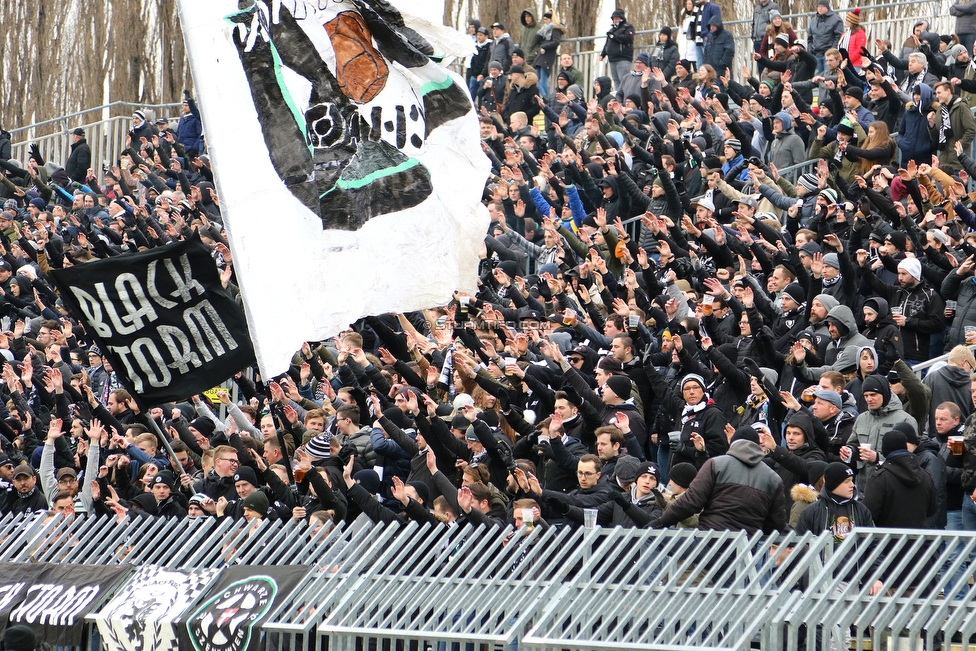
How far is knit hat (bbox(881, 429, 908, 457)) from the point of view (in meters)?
10.8

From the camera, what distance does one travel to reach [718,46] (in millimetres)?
25844

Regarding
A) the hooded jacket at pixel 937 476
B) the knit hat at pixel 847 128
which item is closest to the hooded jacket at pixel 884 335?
the hooded jacket at pixel 937 476

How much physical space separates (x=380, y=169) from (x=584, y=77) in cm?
1965

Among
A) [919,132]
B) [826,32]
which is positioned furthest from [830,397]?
[826,32]

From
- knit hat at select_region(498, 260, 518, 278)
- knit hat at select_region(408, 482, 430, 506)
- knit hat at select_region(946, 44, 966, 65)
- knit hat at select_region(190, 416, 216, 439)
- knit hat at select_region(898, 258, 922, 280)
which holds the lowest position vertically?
knit hat at select_region(190, 416, 216, 439)

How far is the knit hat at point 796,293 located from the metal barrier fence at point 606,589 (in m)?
6.11

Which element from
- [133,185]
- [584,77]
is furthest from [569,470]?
[584,77]

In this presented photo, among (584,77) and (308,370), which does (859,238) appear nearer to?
(308,370)

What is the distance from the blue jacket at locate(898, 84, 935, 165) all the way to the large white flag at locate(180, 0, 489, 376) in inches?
375

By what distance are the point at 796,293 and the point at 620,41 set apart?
1285 centimetres

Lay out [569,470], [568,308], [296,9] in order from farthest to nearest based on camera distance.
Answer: [568,308], [569,470], [296,9]

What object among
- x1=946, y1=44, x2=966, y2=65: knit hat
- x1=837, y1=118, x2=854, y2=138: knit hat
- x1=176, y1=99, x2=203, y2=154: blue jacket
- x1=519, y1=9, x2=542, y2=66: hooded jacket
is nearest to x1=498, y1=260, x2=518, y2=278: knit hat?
x1=837, y1=118, x2=854, y2=138: knit hat

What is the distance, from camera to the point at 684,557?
29.1 feet

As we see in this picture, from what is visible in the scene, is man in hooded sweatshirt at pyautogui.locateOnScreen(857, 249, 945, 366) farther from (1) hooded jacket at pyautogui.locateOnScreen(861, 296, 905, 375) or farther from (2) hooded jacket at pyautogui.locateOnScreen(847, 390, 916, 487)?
(2) hooded jacket at pyautogui.locateOnScreen(847, 390, 916, 487)
